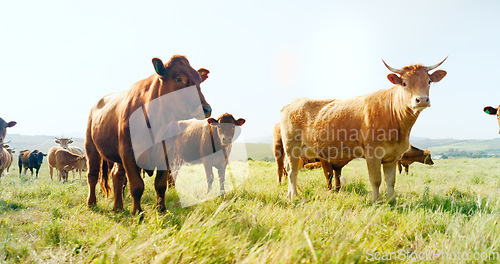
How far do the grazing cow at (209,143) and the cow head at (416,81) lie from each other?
4.35 m

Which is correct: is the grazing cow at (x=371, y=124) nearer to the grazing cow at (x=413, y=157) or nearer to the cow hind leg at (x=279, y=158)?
the cow hind leg at (x=279, y=158)

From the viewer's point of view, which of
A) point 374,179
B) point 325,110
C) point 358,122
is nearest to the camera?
point 374,179

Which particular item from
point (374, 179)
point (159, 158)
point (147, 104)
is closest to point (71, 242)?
point (159, 158)

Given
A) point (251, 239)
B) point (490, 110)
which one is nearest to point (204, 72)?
point (251, 239)

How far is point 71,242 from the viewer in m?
2.63

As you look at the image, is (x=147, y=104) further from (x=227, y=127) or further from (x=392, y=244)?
(x=227, y=127)

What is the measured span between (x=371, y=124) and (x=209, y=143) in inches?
179

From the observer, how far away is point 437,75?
4824 millimetres

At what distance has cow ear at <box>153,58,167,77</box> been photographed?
3445 millimetres

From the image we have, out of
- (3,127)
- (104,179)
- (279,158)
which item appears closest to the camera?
(104,179)

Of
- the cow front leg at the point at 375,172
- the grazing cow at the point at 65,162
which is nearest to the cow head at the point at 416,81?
the cow front leg at the point at 375,172

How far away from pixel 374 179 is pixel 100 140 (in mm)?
4805

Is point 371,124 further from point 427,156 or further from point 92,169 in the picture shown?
point 427,156

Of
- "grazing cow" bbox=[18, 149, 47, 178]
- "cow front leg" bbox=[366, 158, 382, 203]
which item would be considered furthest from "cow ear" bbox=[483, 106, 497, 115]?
"grazing cow" bbox=[18, 149, 47, 178]
